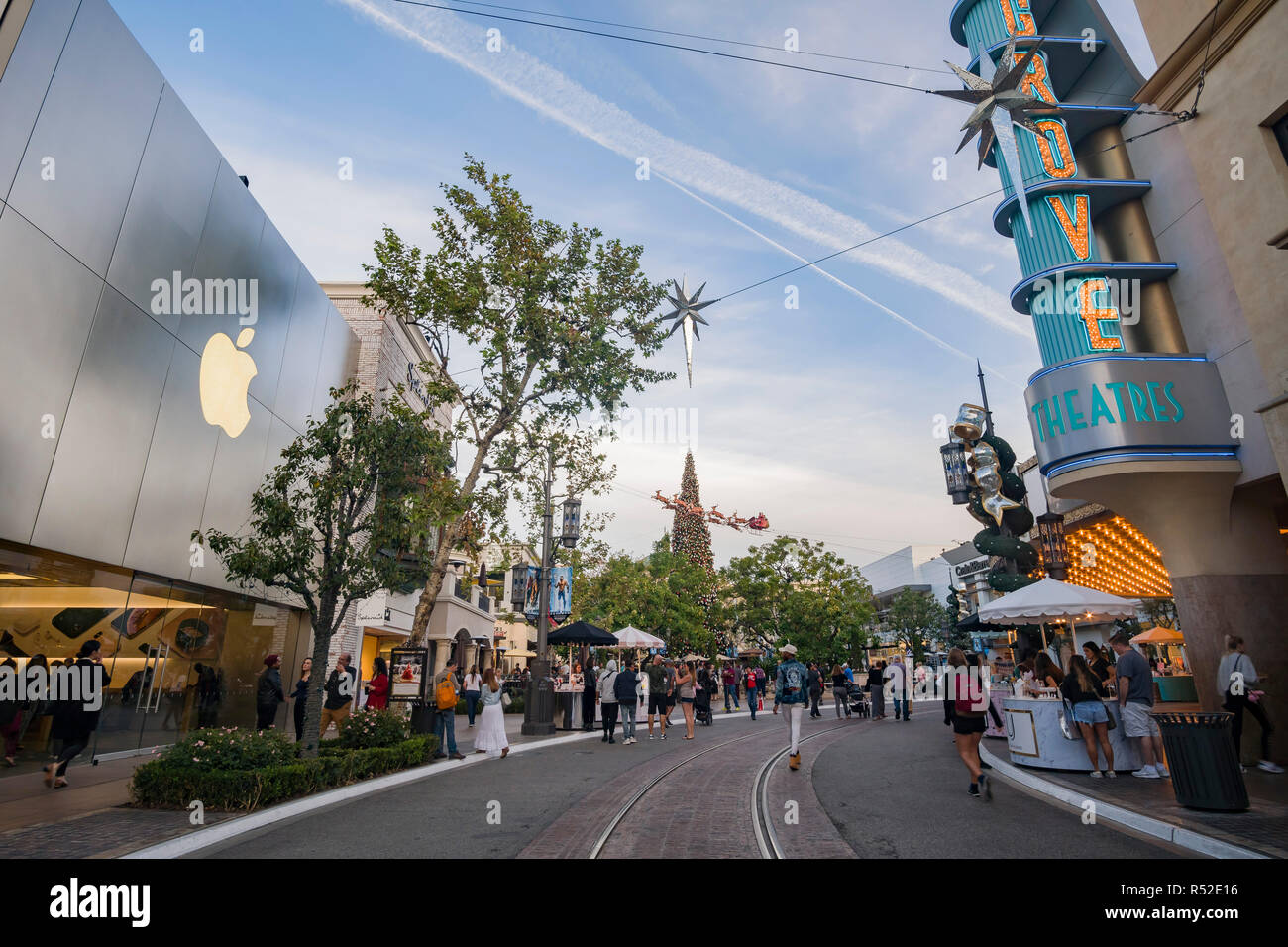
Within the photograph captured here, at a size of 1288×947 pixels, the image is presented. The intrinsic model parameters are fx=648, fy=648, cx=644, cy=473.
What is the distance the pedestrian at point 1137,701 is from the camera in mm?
9172

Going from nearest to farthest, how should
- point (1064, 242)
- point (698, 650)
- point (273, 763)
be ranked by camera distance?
point (273, 763)
point (1064, 242)
point (698, 650)

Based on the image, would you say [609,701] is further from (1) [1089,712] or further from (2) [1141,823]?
(2) [1141,823]

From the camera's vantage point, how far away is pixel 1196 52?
10867 millimetres

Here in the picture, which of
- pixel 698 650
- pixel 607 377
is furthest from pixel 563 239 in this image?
pixel 698 650

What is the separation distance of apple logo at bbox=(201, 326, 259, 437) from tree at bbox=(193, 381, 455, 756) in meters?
3.64

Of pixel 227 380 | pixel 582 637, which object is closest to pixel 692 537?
pixel 582 637

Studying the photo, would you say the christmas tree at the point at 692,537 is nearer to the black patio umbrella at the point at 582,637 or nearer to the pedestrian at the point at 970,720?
the black patio umbrella at the point at 582,637

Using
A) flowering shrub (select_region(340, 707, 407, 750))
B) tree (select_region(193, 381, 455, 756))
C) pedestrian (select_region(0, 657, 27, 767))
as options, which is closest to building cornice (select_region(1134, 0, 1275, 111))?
tree (select_region(193, 381, 455, 756))

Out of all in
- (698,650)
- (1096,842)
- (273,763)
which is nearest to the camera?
(1096,842)

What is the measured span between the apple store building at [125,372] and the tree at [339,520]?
205 centimetres

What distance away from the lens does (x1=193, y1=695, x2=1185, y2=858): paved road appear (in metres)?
6.02
